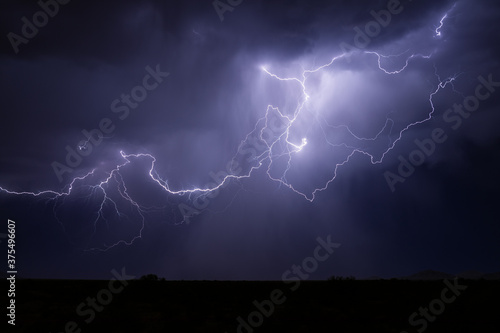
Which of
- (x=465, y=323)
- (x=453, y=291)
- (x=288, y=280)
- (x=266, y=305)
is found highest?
(x=288, y=280)

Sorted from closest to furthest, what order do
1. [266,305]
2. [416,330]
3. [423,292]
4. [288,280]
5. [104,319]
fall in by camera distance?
[416,330] < [104,319] < [266,305] < [423,292] < [288,280]

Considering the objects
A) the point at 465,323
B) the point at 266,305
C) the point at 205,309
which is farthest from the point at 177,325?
the point at 465,323

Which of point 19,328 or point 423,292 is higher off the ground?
point 19,328

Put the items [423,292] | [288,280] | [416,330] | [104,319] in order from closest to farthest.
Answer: [416,330]
[104,319]
[423,292]
[288,280]

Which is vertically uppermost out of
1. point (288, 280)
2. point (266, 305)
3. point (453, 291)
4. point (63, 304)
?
point (63, 304)

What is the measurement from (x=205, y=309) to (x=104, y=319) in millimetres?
2291

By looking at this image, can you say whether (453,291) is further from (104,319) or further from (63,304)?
(63,304)

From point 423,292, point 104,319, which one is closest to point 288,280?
point 423,292

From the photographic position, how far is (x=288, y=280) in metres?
10.2

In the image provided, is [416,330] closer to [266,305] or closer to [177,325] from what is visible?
[266,305]

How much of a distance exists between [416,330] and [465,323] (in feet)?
3.79

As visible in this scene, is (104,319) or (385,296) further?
(385,296)

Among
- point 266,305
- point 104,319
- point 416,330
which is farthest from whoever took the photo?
point 266,305

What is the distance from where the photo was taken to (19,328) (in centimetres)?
754
